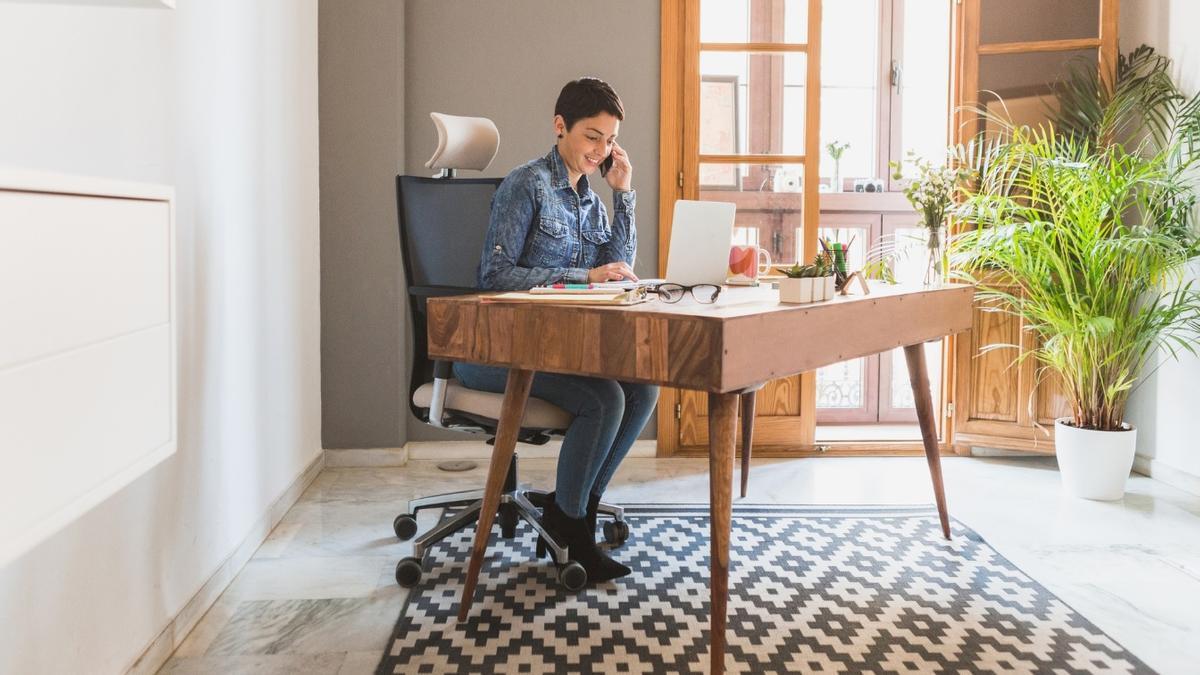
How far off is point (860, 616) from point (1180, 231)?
1.99 meters

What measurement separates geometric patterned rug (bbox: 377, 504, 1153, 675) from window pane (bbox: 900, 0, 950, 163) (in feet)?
8.47

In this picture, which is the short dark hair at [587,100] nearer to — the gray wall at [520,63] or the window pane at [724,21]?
the gray wall at [520,63]

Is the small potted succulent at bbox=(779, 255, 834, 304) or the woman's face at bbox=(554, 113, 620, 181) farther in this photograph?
the woman's face at bbox=(554, 113, 620, 181)

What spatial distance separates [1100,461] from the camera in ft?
10.9

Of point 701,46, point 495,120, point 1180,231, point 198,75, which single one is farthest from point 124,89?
point 1180,231

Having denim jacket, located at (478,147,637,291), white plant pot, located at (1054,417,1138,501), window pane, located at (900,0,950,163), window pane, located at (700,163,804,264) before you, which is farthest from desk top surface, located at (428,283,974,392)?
window pane, located at (900,0,950,163)

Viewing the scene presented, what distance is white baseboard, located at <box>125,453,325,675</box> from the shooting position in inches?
77.0

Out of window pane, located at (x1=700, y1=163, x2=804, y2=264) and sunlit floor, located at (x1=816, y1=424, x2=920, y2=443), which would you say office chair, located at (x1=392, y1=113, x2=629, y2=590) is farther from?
sunlit floor, located at (x1=816, y1=424, x2=920, y2=443)

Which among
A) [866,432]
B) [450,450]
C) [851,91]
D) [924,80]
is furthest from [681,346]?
[924,80]

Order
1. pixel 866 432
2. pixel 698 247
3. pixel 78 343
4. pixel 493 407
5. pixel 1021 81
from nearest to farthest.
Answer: pixel 78 343 < pixel 698 247 < pixel 493 407 < pixel 1021 81 < pixel 866 432

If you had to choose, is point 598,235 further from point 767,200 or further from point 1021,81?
point 1021,81

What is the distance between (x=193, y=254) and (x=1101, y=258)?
288 cm

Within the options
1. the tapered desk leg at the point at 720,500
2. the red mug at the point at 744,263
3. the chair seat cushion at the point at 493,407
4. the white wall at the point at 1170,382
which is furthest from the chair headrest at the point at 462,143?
the white wall at the point at 1170,382

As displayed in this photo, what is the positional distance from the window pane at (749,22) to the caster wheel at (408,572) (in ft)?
8.11
